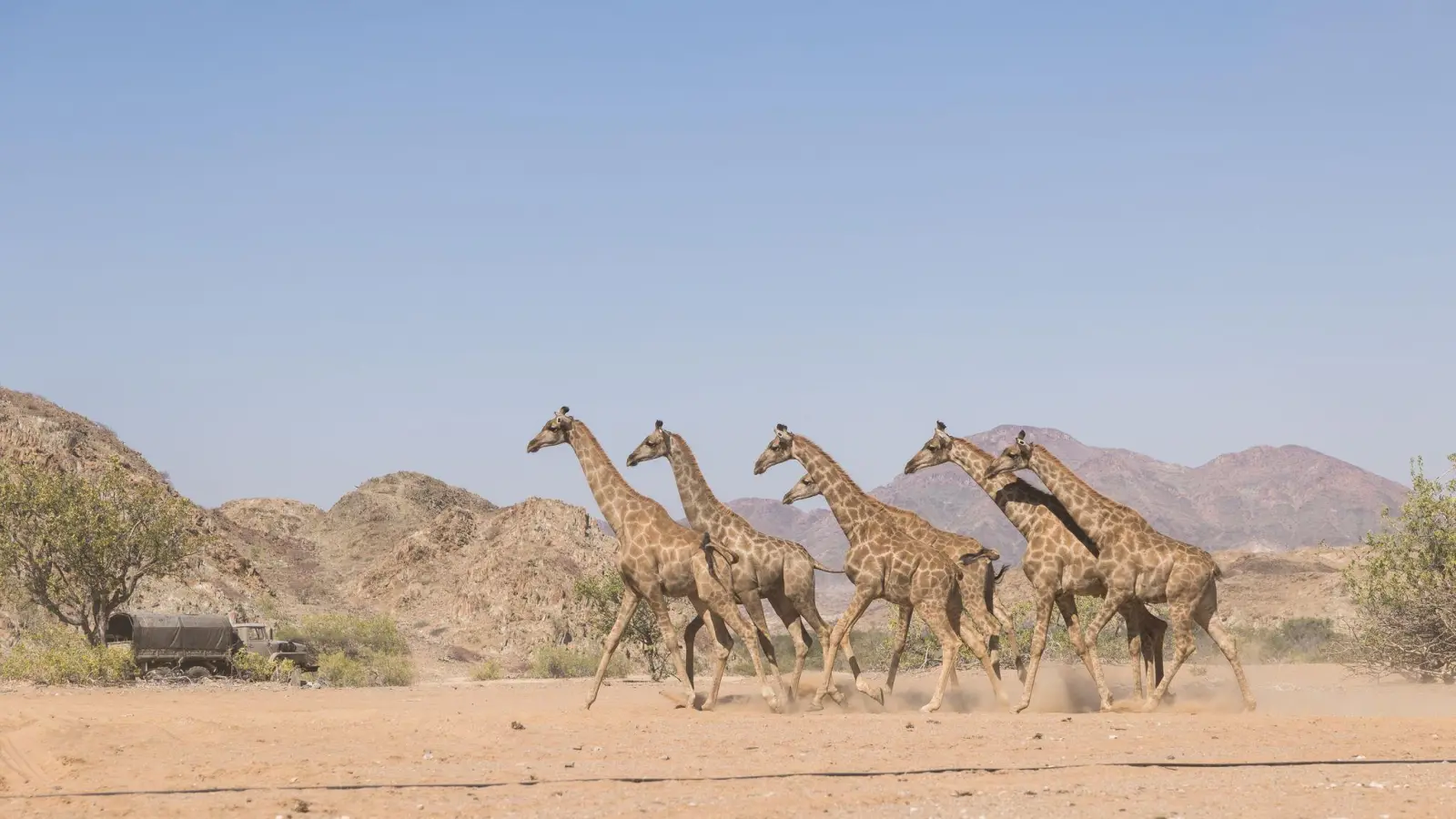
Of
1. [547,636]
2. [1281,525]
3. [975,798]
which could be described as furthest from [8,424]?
[1281,525]

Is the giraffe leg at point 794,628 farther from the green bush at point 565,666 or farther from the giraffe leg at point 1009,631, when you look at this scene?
the green bush at point 565,666

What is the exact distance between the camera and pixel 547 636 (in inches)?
1747

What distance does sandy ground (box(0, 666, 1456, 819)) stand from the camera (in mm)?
10422

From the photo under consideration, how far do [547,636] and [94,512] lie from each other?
63.5ft

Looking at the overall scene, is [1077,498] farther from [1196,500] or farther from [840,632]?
[1196,500]

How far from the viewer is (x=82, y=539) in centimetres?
2689

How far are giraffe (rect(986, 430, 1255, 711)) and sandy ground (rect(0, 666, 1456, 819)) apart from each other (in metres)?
0.82

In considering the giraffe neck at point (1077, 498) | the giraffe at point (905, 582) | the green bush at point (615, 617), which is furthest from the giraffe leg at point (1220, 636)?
the green bush at point (615, 617)

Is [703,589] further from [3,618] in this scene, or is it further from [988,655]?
[3,618]

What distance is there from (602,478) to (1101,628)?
6679 millimetres

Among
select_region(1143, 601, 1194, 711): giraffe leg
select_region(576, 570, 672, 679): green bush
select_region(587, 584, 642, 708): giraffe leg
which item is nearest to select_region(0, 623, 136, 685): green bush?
select_region(576, 570, 672, 679): green bush

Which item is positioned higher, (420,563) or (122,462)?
(122,462)

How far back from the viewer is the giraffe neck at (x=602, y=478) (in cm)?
1781

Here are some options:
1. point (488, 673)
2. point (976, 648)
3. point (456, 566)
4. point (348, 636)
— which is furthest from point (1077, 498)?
point (456, 566)
